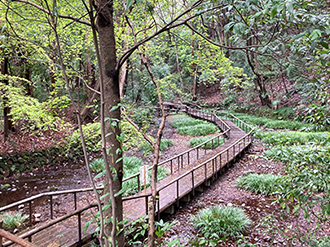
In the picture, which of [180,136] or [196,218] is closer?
[196,218]

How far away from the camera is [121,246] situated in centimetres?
220

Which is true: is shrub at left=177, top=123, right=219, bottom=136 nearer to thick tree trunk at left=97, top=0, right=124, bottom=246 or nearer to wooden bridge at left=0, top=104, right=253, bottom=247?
wooden bridge at left=0, top=104, right=253, bottom=247

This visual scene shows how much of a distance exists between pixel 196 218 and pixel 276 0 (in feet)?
16.9

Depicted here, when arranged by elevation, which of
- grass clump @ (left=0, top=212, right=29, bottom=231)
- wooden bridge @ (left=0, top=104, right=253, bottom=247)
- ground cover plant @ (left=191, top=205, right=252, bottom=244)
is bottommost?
grass clump @ (left=0, top=212, right=29, bottom=231)

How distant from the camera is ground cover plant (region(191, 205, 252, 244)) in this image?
4926 millimetres

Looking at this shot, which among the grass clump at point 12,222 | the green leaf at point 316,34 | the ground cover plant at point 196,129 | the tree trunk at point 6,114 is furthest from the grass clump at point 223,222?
the ground cover plant at point 196,129

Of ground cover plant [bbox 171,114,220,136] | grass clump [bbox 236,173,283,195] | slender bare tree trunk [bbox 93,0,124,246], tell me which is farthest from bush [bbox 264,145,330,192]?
ground cover plant [bbox 171,114,220,136]

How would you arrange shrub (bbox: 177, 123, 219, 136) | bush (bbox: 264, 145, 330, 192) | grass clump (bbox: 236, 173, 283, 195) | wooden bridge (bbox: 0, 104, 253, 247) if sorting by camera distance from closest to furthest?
bush (bbox: 264, 145, 330, 192) < wooden bridge (bbox: 0, 104, 253, 247) < grass clump (bbox: 236, 173, 283, 195) < shrub (bbox: 177, 123, 219, 136)

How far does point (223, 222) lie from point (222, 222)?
0.03 metres

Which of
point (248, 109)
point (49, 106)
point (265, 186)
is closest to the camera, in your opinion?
point (49, 106)

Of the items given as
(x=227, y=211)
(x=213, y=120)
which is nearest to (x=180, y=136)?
(x=213, y=120)

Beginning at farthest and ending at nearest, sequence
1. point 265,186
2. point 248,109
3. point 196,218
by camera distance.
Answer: point 248,109, point 265,186, point 196,218

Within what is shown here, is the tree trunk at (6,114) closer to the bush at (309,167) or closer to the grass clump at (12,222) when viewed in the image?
the grass clump at (12,222)

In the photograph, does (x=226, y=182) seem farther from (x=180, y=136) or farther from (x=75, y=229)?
(x=180, y=136)
